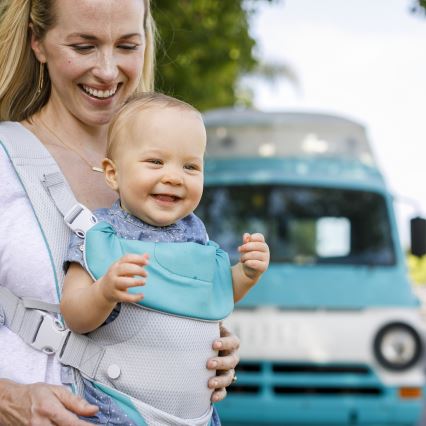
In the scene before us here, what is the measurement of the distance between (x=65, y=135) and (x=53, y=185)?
38 cm

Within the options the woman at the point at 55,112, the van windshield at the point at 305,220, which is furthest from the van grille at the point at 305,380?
the woman at the point at 55,112

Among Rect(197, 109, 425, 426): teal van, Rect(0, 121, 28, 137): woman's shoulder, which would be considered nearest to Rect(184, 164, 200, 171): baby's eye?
Rect(0, 121, 28, 137): woman's shoulder

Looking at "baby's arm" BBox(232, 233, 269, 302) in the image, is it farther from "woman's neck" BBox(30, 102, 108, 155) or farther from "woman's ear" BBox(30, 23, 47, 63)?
"woman's ear" BBox(30, 23, 47, 63)

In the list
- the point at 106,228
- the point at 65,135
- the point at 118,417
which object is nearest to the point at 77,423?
the point at 118,417

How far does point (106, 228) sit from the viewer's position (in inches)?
88.9

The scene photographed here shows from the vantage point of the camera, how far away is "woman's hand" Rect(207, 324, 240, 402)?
2354 millimetres

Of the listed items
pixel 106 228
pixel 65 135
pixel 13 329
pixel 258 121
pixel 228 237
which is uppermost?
pixel 258 121

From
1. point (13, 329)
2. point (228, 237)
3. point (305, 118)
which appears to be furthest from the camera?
point (305, 118)

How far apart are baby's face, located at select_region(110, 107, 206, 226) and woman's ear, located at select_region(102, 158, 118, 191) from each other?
0.02m

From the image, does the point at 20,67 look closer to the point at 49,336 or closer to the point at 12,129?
the point at 12,129

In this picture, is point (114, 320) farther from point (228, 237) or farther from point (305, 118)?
point (305, 118)

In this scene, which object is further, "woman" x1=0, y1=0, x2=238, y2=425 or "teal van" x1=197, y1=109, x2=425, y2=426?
"teal van" x1=197, y1=109, x2=425, y2=426

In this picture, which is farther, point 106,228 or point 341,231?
point 341,231

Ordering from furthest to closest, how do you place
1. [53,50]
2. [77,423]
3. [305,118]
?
[305,118], [53,50], [77,423]
